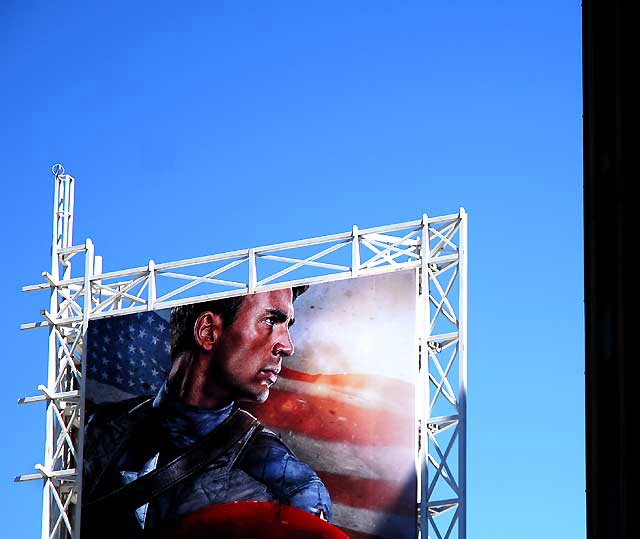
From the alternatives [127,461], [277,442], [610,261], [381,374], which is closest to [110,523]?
[127,461]

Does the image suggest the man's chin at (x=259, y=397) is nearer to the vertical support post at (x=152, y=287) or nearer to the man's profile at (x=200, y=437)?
the man's profile at (x=200, y=437)

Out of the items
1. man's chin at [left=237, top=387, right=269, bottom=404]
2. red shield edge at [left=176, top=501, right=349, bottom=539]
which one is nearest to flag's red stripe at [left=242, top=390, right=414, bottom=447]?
man's chin at [left=237, top=387, right=269, bottom=404]

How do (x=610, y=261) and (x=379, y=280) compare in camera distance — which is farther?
(x=379, y=280)

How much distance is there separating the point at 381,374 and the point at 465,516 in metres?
4.52

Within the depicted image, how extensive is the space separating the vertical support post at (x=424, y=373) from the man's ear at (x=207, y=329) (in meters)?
6.14

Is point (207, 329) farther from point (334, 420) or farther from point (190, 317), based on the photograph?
point (334, 420)

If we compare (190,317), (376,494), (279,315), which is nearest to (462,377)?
(376,494)

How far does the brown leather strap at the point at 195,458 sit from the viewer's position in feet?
180

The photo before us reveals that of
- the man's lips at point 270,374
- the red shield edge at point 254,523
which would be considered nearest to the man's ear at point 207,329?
the man's lips at point 270,374

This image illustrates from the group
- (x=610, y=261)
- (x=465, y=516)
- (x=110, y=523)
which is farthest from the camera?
(x=110, y=523)

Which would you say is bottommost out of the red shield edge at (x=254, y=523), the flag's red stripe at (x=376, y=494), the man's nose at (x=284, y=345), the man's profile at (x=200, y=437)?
the red shield edge at (x=254, y=523)

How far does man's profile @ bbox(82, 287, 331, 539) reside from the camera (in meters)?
54.2

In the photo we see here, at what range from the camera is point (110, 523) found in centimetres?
5581

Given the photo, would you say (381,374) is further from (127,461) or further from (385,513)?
(127,461)
